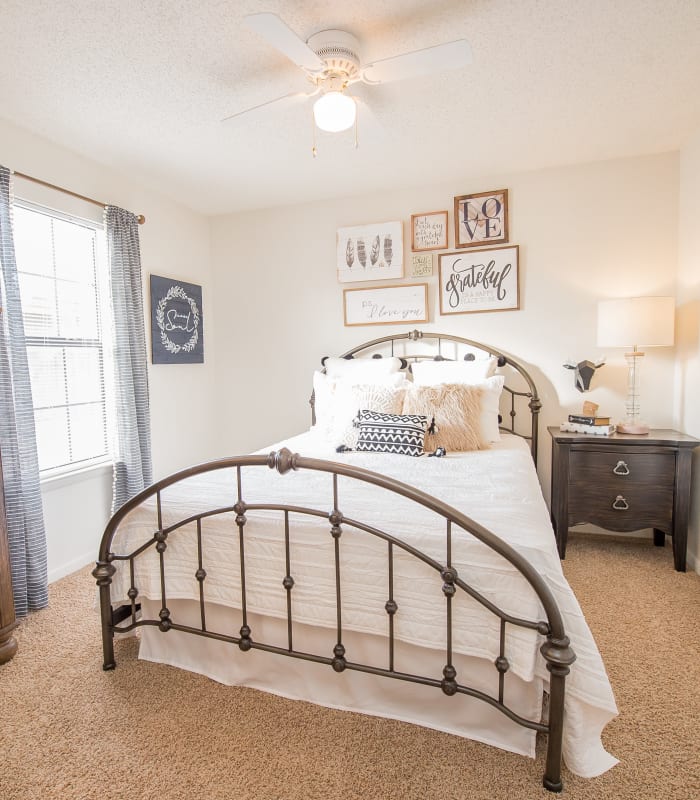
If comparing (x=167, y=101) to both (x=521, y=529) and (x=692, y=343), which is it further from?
(x=692, y=343)

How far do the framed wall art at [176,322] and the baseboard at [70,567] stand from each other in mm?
1337

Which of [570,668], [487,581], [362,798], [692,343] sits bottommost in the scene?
[362,798]

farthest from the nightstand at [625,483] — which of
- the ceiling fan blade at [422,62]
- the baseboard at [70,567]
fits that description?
the baseboard at [70,567]

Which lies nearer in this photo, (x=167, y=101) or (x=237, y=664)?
(x=237, y=664)

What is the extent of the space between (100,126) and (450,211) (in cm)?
220

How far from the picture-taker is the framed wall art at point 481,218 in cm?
328

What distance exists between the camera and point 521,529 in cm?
141

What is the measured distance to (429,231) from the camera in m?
3.44

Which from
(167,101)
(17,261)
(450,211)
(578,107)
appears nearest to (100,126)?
(167,101)

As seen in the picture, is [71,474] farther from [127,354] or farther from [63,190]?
[63,190]

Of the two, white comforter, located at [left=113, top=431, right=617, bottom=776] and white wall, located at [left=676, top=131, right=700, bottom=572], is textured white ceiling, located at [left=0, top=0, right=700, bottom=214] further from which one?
white comforter, located at [left=113, top=431, right=617, bottom=776]

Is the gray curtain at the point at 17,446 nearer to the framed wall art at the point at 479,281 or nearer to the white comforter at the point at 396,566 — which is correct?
the white comforter at the point at 396,566

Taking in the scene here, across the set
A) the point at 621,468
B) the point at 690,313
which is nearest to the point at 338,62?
the point at 690,313

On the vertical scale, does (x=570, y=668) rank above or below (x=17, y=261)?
below
